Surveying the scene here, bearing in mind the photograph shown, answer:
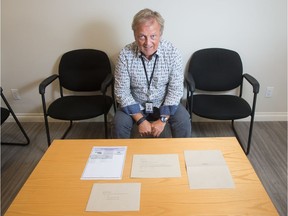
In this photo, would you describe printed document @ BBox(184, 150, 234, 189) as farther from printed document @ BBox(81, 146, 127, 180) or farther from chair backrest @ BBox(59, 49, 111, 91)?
chair backrest @ BBox(59, 49, 111, 91)

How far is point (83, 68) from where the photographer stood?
224 cm

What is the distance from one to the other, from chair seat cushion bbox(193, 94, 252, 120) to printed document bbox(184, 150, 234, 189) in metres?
0.67

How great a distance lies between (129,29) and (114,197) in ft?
5.27

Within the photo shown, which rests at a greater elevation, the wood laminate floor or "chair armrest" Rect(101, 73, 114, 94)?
"chair armrest" Rect(101, 73, 114, 94)

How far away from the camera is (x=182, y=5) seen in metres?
2.08

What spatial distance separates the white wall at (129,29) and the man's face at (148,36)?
65 centimetres

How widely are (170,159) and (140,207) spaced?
32 cm

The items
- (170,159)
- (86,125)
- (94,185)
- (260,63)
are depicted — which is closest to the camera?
(94,185)

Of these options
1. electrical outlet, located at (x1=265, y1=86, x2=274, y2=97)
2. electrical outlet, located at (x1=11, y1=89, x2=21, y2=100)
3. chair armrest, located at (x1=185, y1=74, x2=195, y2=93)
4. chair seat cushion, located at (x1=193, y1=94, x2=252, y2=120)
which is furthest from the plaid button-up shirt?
electrical outlet, located at (x1=11, y1=89, x2=21, y2=100)

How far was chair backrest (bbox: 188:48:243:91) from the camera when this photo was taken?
215 cm

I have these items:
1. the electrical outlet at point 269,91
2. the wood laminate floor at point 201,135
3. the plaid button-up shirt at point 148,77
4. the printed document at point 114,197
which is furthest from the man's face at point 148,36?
the electrical outlet at point 269,91

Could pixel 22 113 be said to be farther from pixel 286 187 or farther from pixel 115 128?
pixel 286 187

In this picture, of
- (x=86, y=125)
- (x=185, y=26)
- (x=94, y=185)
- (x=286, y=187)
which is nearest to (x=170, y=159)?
(x=94, y=185)

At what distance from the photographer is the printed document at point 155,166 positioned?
1074 millimetres
